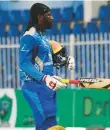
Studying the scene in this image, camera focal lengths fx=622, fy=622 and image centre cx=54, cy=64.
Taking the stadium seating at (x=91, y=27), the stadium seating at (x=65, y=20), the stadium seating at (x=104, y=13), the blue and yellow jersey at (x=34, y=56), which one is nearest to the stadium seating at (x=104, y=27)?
the stadium seating at (x=65, y=20)

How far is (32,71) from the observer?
5.52m

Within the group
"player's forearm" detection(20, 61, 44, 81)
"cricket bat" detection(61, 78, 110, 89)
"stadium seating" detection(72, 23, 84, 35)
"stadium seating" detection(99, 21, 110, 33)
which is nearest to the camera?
"player's forearm" detection(20, 61, 44, 81)

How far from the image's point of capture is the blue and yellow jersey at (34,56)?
18.1ft

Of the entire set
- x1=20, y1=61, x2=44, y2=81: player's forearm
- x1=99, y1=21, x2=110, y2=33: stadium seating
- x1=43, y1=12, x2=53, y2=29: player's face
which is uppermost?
x1=99, y1=21, x2=110, y2=33: stadium seating

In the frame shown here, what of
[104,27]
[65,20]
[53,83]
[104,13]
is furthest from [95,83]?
[65,20]

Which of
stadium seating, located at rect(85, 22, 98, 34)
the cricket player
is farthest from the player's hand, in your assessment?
stadium seating, located at rect(85, 22, 98, 34)

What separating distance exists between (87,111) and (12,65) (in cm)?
319

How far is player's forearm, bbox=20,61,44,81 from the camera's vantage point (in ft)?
18.1

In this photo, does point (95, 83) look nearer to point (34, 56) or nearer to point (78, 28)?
point (34, 56)

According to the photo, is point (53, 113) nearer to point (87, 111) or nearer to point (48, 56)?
point (48, 56)

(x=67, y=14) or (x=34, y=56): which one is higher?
(x=67, y=14)

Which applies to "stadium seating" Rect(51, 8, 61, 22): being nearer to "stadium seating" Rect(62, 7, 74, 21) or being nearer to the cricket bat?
"stadium seating" Rect(62, 7, 74, 21)

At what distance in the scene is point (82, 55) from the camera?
39.9 ft

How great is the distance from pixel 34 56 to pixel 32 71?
5.9 inches
